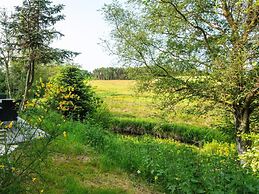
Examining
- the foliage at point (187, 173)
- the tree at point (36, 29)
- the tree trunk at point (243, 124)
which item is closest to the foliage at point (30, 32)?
the tree at point (36, 29)

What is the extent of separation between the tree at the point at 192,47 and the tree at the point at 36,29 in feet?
29.2

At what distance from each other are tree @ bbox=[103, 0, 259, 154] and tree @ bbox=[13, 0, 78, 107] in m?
8.91

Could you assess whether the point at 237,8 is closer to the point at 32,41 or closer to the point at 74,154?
the point at 74,154

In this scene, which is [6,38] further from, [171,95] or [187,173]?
[187,173]

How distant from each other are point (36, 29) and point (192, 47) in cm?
1211

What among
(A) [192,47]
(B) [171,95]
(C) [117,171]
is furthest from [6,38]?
(C) [117,171]

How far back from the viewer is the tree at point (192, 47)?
7.96 m

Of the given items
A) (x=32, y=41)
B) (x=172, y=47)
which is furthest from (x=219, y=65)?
(x=32, y=41)

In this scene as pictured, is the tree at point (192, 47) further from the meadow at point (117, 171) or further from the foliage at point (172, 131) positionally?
the foliage at point (172, 131)

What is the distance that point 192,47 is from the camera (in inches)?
345

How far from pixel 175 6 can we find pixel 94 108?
23.4 feet

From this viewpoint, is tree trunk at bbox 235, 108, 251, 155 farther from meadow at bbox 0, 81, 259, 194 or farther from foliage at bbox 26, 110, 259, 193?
foliage at bbox 26, 110, 259, 193

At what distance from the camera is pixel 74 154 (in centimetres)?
659

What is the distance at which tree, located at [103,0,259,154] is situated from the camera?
796 cm
